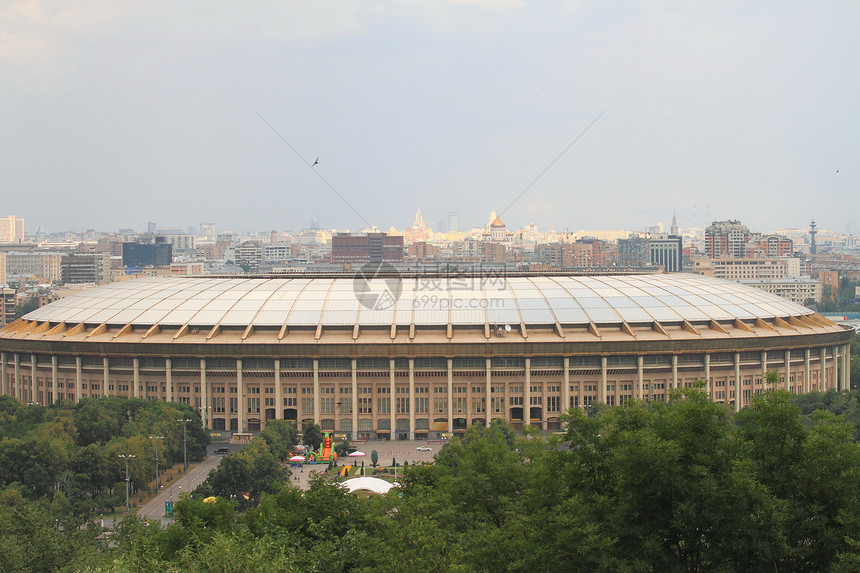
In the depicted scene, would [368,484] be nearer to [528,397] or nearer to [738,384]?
[528,397]

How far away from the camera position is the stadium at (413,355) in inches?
2901

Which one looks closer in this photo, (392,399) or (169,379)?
(392,399)

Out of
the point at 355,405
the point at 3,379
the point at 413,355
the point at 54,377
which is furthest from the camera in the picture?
the point at 3,379

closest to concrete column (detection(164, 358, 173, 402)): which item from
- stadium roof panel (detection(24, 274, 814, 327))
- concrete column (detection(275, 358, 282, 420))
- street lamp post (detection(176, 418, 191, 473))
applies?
stadium roof panel (detection(24, 274, 814, 327))

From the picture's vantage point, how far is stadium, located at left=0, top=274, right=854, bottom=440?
73.7 meters

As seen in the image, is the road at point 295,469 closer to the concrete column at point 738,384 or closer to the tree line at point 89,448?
the tree line at point 89,448

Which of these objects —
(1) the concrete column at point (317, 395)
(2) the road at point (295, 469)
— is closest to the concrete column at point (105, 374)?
(2) the road at point (295, 469)

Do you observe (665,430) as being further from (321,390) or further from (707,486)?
(321,390)

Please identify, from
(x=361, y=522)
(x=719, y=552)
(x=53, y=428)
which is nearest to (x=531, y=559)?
(x=719, y=552)

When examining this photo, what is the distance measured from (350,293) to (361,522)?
149ft

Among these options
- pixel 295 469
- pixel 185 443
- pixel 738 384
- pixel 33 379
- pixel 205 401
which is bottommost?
pixel 295 469

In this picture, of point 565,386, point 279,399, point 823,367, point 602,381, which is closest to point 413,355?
point 279,399

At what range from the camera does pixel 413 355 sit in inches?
2872

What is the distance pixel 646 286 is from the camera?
83.9 m
